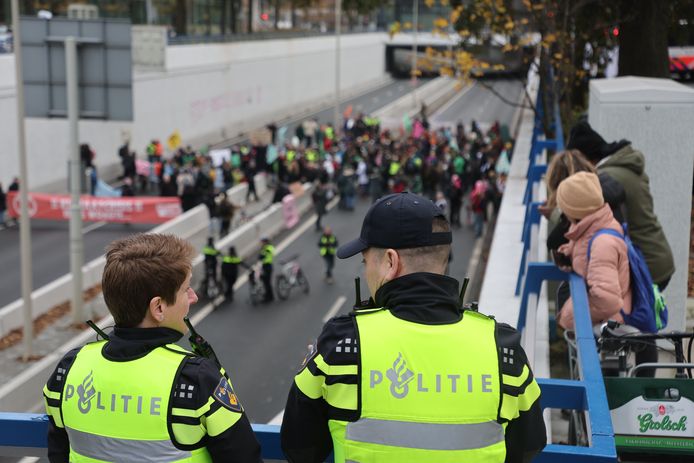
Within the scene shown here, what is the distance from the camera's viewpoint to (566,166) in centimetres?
629

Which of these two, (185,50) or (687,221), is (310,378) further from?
(185,50)

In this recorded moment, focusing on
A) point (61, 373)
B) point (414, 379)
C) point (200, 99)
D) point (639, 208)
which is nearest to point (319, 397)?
point (414, 379)

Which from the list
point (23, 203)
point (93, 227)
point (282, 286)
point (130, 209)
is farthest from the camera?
point (93, 227)

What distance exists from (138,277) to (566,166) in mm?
3781

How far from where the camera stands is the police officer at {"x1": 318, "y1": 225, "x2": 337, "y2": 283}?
84.3ft

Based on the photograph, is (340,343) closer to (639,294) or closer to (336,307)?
(639,294)

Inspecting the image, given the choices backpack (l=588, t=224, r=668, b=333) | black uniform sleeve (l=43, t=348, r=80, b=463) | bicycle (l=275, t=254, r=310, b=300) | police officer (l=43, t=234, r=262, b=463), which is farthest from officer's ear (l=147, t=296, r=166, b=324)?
bicycle (l=275, t=254, r=310, b=300)

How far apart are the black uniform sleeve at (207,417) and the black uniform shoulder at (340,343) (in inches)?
12.7

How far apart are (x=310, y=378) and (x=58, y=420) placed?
0.85 m

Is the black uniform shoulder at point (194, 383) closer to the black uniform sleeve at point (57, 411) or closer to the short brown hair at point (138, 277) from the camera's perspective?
the short brown hair at point (138, 277)

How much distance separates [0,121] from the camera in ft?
114

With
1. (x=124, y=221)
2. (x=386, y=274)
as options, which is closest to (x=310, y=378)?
(x=386, y=274)

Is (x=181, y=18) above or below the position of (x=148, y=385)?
above

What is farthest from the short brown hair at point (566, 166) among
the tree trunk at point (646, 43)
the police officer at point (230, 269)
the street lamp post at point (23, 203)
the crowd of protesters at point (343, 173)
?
A: the crowd of protesters at point (343, 173)
